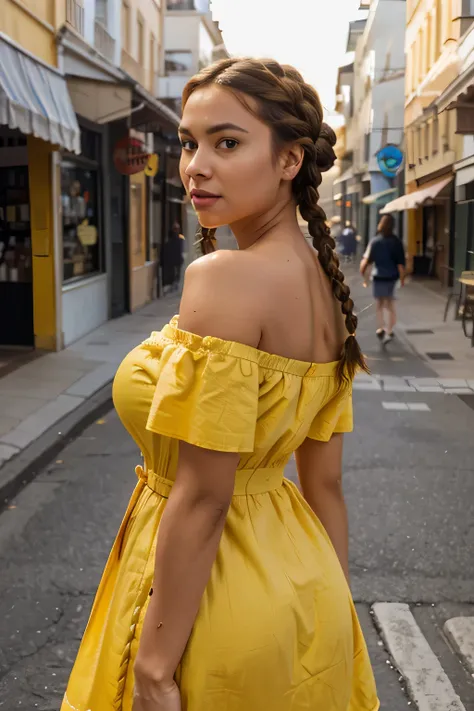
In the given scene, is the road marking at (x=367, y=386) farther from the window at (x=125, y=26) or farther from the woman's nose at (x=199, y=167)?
the window at (x=125, y=26)

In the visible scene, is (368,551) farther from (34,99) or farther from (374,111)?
(374,111)

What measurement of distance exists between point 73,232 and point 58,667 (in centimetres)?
1072

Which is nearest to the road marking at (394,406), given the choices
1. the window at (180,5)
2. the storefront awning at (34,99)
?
the storefront awning at (34,99)

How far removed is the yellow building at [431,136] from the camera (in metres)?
23.2

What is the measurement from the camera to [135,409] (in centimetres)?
142

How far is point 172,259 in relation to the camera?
21938 mm

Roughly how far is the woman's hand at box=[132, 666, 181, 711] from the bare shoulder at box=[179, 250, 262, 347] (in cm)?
56

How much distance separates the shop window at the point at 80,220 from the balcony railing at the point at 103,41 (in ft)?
8.67

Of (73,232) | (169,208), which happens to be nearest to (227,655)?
(73,232)

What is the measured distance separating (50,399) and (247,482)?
706cm

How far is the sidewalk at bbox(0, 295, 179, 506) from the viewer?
626 cm

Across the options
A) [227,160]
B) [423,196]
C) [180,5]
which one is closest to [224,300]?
[227,160]

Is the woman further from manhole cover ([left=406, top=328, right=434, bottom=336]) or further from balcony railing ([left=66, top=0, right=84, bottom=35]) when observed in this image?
manhole cover ([left=406, top=328, right=434, bottom=336])

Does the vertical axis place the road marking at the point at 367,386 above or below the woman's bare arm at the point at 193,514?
below
